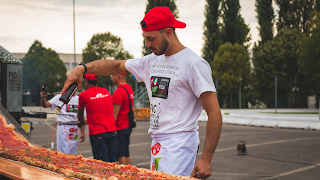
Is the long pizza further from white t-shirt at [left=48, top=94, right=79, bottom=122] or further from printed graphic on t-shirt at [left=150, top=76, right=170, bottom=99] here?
white t-shirt at [left=48, top=94, right=79, bottom=122]

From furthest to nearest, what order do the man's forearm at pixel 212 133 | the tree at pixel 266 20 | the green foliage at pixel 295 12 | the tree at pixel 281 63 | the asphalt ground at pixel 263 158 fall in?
1. the tree at pixel 266 20
2. the green foliage at pixel 295 12
3. the tree at pixel 281 63
4. the asphalt ground at pixel 263 158
5. the man's forearm at pixel 212 133

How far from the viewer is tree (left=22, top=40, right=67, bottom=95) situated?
5475cm

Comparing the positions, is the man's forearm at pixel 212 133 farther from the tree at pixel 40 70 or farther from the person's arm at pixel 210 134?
the tree at pixel 40 70

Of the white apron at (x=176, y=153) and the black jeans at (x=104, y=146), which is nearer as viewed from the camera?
the white apron at (x=176, y=153)

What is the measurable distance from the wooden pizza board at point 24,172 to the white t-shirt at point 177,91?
35.2 inches

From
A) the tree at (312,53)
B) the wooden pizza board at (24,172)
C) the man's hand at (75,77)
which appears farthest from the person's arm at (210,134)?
the tree at (312,53)

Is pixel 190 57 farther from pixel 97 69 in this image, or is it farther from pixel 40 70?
pixel 40 70

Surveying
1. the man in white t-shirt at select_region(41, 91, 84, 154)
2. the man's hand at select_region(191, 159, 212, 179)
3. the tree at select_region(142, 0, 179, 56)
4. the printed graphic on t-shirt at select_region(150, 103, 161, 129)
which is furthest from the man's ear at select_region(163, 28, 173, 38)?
the tree at select_region(142, 0, 179, 56)

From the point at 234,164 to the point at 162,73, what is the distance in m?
5.88

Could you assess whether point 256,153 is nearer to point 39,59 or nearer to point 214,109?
point 214,109

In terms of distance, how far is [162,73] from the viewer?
8.65 ft

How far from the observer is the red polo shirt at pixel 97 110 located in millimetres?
5977

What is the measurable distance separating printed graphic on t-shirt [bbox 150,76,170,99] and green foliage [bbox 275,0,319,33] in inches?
1932

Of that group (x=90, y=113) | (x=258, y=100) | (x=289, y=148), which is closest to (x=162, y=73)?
(x=90, y=113)
